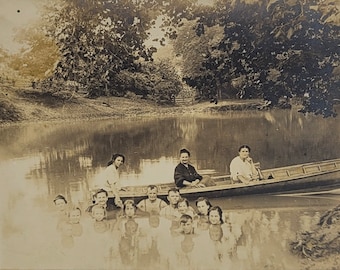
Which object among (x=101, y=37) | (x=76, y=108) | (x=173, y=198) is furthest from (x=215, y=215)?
(x=101, y=37)

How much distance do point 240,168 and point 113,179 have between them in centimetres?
37

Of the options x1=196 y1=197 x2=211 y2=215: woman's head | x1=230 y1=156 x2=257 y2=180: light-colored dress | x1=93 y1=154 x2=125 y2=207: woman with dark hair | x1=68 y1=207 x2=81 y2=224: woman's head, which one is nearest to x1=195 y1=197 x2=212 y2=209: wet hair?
x1=196 y1=197 x2=211 y2=215: woman's head

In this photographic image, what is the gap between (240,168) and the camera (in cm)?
174

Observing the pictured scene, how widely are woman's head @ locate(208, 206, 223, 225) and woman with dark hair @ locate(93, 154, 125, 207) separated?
26 cm

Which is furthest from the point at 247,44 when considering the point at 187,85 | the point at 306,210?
the point at 306,210

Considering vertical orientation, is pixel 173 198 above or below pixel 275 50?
below

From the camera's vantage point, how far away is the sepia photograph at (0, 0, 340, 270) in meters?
1.69

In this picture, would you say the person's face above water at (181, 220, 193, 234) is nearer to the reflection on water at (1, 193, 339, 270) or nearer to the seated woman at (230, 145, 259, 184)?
the reflection on water at (1, 193, 339, 270)

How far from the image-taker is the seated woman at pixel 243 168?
1.74m

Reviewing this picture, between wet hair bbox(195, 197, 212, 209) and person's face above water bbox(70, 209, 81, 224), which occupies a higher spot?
wet hair bbox(195, 197, 212, 209)

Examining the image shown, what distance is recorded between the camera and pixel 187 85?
5.78 ft

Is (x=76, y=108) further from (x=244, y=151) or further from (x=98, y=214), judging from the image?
(x=244, y=151)

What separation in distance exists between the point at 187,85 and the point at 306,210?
0.51 meters

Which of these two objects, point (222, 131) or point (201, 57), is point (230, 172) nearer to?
point (222, 131)
